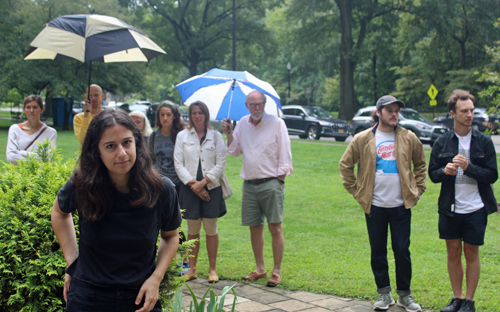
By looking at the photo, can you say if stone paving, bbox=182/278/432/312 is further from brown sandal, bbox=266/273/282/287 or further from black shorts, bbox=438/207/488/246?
black shorts, bbox=438/207/488/246

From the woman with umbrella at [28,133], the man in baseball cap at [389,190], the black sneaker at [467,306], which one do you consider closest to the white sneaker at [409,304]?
the man in baseball cap at [389,190]

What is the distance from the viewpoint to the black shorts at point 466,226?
172 inches

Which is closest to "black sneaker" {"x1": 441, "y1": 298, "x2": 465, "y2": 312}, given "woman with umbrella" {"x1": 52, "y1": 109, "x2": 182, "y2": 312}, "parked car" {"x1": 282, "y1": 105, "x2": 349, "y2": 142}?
"woman with umbrella" {"x1": 52, "y1": 109, "x2": 182, "y2": 312}

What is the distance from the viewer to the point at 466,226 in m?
4.43

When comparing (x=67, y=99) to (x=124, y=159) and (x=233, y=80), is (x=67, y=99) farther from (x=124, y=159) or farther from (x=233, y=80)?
(x=124, y=159)

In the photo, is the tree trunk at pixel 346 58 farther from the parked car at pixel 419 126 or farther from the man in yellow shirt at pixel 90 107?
the man in yellow shirt at pixel 90 107

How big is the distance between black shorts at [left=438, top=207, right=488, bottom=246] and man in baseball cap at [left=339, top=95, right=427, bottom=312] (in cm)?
32

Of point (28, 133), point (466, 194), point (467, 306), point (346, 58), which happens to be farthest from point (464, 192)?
point (346, 58)

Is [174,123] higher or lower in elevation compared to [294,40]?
lower

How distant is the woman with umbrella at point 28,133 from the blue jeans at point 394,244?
3633mm

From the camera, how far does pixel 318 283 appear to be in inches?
205

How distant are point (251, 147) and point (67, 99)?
93.5ft

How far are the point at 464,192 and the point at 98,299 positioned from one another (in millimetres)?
3416

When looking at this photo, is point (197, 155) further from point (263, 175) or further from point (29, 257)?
point (29, 257)
